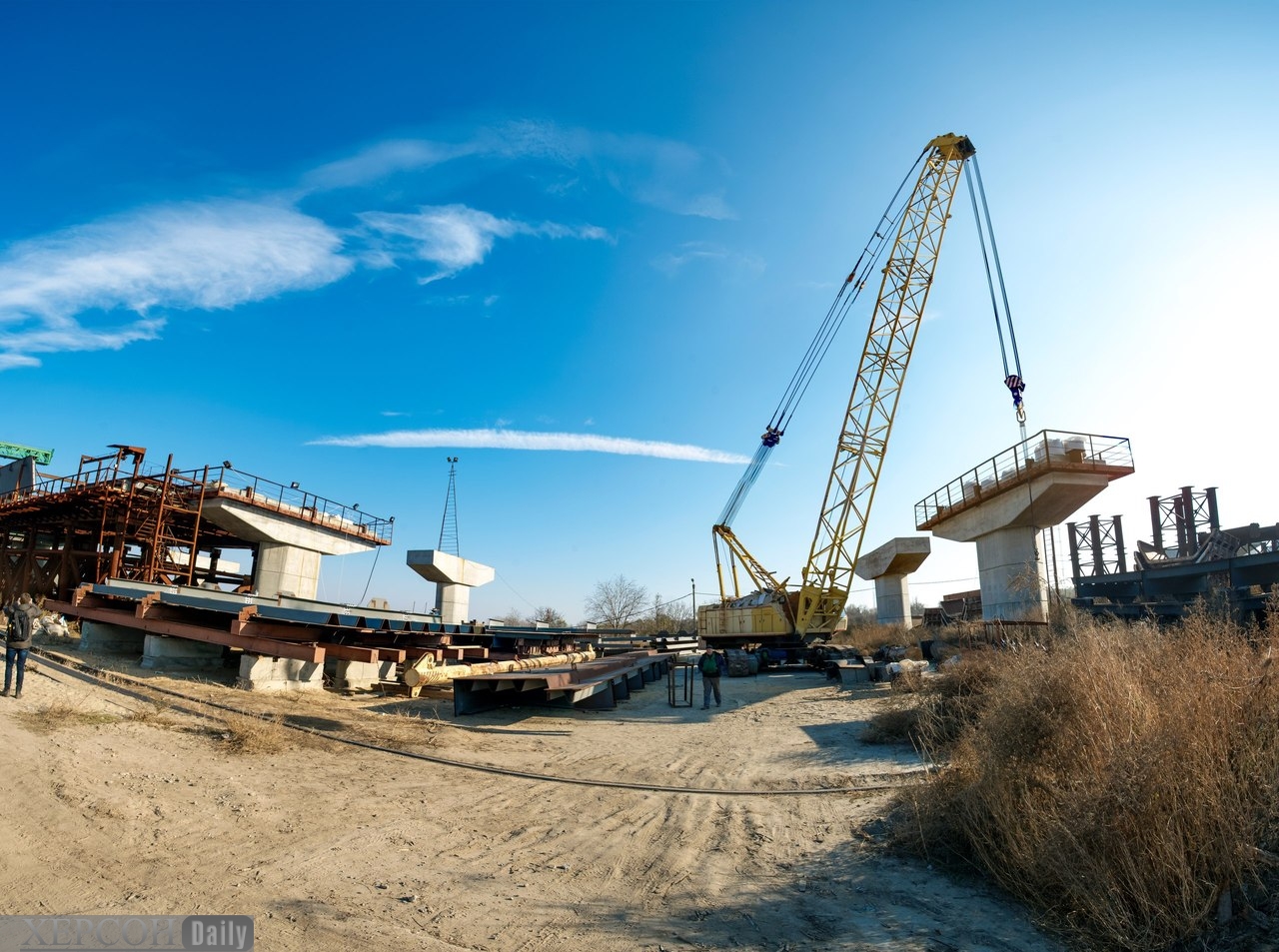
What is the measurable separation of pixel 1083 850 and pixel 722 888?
7.94 feet

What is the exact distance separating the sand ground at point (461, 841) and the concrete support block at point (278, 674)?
3.12 meters

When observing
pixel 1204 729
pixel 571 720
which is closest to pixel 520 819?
pixel 1204 729

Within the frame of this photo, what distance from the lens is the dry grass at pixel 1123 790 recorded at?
3672 mm

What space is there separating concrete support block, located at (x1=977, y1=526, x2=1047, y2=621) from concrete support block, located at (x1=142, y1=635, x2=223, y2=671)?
23.5 meters

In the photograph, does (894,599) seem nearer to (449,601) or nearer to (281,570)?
(449,601)

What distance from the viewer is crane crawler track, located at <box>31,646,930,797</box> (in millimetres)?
7668

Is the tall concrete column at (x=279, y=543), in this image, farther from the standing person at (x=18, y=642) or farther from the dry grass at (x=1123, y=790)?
the dry grass at (x=1123, y=790)

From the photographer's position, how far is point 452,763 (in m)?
8.69

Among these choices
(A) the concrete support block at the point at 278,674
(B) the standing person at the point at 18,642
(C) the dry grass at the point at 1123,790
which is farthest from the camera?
(A) the concrete support block at the point at 278,674

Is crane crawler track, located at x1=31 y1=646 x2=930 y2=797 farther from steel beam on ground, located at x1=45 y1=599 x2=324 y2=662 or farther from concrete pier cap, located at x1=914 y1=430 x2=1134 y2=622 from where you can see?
concrete pier cap, located at x1=914 y1=430 x2=1134 y2=622

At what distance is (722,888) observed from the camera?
15.8ft

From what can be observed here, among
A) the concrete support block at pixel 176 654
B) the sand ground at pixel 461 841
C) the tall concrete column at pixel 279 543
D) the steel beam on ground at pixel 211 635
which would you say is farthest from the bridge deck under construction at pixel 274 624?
the tall concrete column at pixel 279 543

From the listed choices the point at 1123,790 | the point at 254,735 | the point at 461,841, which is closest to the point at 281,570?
the point at 254,735

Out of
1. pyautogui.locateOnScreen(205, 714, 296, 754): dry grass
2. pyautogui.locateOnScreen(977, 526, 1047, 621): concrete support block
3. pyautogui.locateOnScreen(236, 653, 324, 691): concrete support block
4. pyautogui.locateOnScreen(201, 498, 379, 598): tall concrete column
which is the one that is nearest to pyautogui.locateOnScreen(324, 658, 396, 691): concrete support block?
pyautogui.locateOnScreen(236, 653, 324, 691): concrete support block
